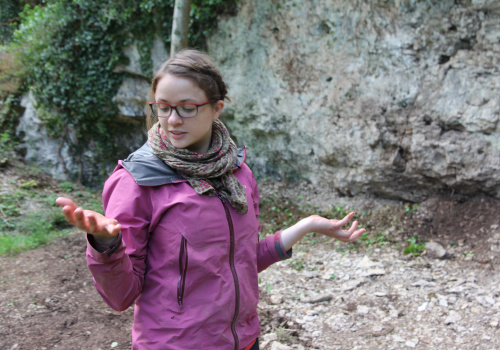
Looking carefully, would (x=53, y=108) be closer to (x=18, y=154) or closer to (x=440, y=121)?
(x=18, y=154)

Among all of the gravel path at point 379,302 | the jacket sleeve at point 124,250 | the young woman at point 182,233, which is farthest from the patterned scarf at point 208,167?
the gravel path at point 379,302

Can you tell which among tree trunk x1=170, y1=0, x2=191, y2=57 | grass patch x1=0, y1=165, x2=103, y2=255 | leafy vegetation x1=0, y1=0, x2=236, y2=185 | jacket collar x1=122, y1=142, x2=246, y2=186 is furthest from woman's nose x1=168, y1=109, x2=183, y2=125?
leafy vegetation x1=0, y1=0, x2=236, y2=185

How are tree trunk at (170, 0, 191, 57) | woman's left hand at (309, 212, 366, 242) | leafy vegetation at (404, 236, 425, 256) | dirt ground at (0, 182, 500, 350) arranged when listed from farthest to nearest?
tree trunk at (170, 0, 191, 57) < leafy vegetation at (404, 236, 425, 256) < dirt ground at (0, 182, 500, 350) < woman's left hand at (309, 212, 366, 242)

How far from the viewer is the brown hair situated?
1569 millimetres

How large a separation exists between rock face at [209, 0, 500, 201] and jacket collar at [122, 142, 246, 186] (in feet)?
13.1

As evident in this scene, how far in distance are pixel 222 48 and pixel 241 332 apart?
5.69 metres

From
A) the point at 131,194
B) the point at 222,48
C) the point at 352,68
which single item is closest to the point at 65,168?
the point at 222,48

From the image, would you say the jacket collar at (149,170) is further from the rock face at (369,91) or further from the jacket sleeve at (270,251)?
the rock face at (369,91)

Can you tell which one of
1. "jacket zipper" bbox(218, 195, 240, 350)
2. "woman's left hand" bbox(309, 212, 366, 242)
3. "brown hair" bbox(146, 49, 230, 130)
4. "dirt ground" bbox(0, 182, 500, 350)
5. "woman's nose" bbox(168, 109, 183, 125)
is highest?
"brown hair" bbox(146, 49, 230, 130)

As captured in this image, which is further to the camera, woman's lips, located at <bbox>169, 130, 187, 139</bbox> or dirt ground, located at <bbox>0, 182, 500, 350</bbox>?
dirt ground, located at <bbox>0, 182, 500, 350</bbox>

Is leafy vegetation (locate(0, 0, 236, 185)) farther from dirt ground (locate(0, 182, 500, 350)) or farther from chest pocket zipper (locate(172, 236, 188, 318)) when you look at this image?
chest pocket zipper (locate(172, 236, 188, 318))

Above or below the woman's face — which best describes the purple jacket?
below

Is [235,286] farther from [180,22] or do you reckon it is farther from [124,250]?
[180,22]

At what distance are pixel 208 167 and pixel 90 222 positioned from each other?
565 millimetres
